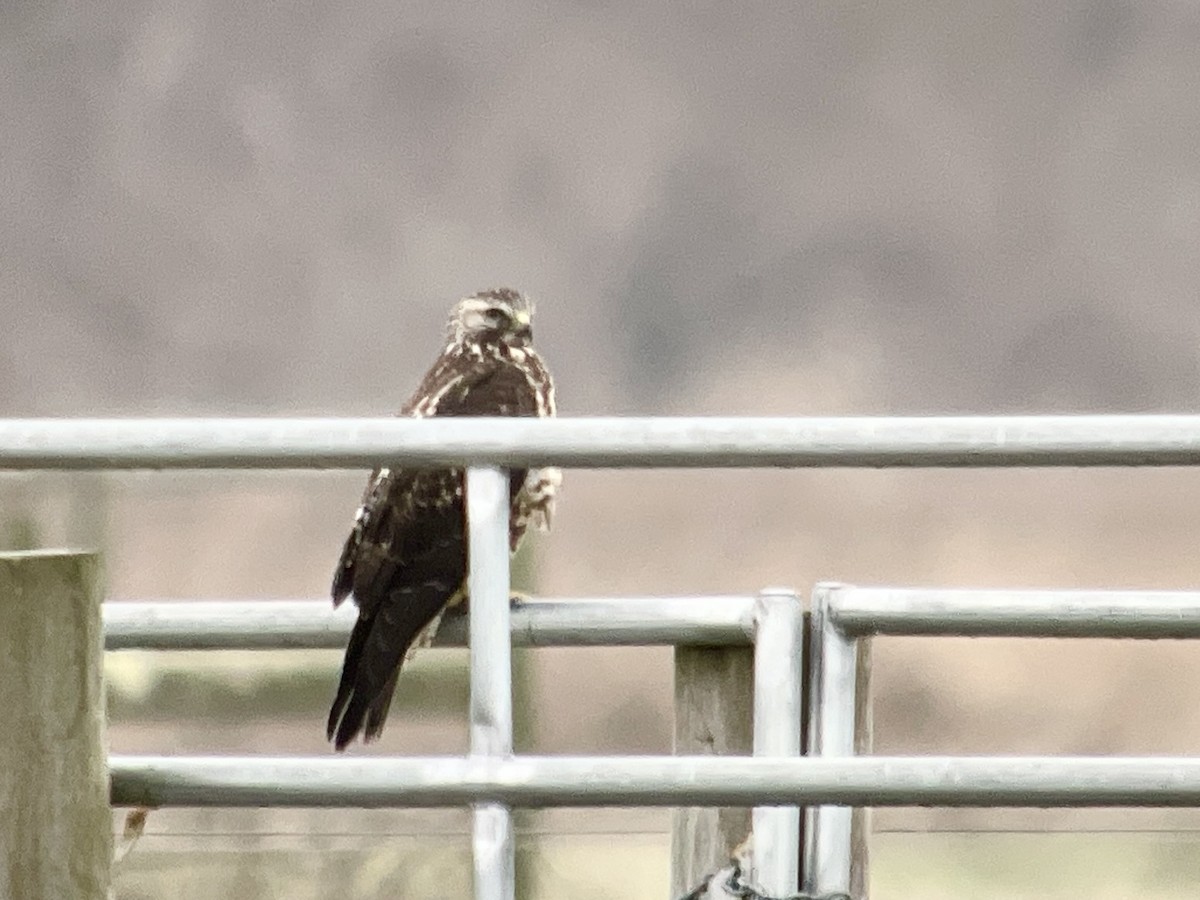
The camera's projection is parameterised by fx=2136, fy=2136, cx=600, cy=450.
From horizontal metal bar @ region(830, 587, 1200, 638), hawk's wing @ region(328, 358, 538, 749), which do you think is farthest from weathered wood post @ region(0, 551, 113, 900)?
hawk's wing @ region(328, 358, 538, 749)

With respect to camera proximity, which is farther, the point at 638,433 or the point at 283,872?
the point at 283,872

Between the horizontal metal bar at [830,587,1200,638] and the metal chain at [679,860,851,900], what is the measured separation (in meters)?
0.24

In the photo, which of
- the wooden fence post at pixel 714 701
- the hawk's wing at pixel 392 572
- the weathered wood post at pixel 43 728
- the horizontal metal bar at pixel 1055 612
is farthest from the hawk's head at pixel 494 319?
the weathered wood post at pixel 43 728

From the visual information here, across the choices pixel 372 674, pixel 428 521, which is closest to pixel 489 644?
pixel 372 674

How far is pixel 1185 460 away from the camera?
143cm

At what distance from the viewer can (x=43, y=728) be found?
4.45ft

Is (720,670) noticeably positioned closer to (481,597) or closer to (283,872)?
(481,597)

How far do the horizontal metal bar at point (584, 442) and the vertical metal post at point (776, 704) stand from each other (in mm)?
197

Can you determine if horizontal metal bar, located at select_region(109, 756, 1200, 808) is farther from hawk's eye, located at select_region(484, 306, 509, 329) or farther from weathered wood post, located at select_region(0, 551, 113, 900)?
hawk's eye, located at select_region(484, 306, 509, 329)

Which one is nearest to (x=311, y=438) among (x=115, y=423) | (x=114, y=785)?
(x=115, y=423)

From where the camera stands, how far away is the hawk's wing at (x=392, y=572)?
238 cm

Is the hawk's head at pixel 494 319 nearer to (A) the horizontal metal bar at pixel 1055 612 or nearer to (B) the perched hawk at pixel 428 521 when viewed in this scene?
(B) the perched hawk at pixel 428 521

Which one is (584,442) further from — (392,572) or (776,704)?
(392,572)

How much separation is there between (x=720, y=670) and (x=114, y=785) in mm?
498
